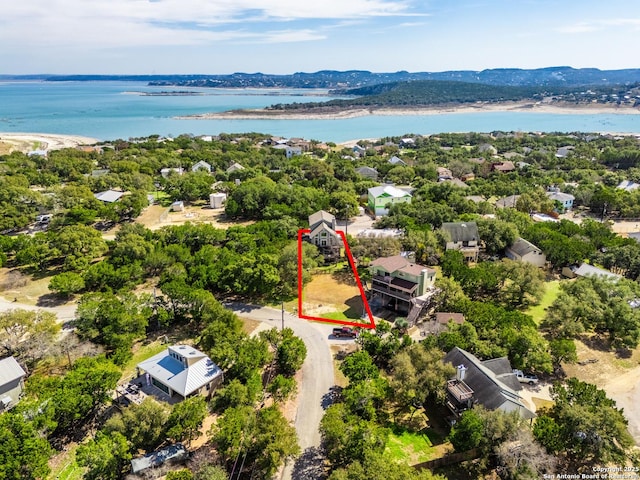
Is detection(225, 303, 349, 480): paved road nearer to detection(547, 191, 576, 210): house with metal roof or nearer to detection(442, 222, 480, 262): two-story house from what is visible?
detection(442, 222, 480, 262): two-story house

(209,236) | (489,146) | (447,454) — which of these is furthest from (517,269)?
(489,146)

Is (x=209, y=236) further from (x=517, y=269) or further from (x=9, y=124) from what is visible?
(x=9, y=124)

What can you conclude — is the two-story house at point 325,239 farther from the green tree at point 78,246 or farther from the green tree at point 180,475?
the green tree at point 180,475

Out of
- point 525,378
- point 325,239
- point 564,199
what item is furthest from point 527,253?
point 564,199

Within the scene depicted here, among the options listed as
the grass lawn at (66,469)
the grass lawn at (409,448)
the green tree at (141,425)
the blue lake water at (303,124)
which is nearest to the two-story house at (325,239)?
the grass lawn at (409,448)

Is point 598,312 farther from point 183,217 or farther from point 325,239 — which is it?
point 183,217

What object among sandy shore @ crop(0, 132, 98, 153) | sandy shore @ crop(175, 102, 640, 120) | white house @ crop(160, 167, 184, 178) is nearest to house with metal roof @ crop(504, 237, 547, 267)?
white house @ crop(160, 167, 184, 178)
